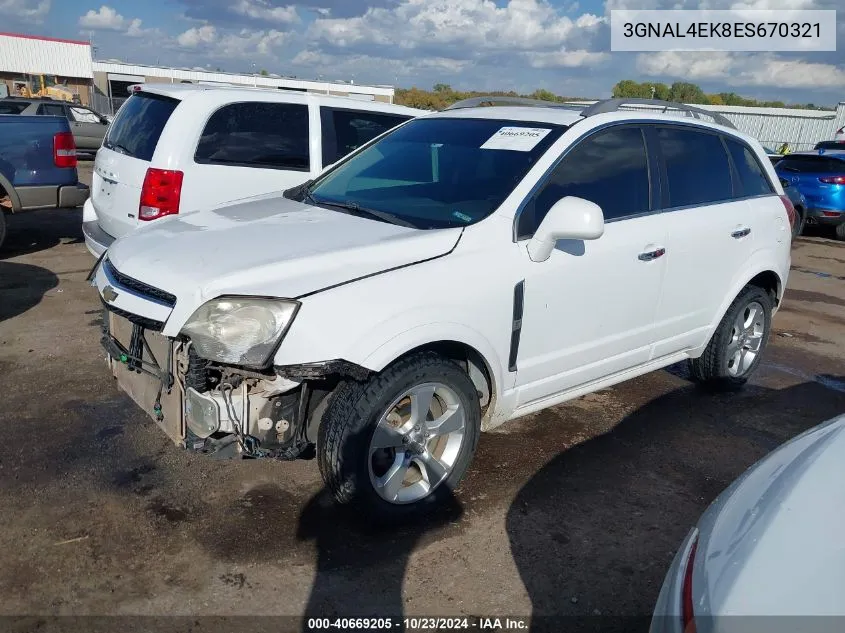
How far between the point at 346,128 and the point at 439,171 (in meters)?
3.11

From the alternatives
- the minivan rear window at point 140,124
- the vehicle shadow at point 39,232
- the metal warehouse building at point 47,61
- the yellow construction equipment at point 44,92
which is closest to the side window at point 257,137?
the minivan rear window at point 140,124

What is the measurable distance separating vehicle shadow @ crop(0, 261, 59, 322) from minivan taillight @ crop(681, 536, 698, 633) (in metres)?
5.65

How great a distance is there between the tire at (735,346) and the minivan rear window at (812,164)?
1036 cm

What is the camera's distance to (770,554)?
67.9 inches

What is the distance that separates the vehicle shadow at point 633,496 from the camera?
9.56 ft

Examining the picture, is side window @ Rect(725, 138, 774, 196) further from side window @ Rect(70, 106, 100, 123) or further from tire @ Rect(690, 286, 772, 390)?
side window @ Rect(70, 106, 100, 123)

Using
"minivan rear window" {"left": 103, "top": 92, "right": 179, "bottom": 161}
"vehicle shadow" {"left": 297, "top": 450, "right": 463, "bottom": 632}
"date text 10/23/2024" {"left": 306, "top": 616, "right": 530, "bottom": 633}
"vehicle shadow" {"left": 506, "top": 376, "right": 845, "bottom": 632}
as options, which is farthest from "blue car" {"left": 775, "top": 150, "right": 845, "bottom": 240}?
"date text 10/23/2024" {"left": 306, "top": 616, "right": 530, "bottom": 633}

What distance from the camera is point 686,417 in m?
4.78

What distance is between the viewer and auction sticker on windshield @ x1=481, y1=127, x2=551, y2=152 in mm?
3711

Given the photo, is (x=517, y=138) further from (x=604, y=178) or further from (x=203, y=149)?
(x=203, y=149)

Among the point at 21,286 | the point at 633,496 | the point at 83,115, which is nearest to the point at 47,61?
the point at 83,115

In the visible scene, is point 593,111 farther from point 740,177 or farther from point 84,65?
A: point 84,65

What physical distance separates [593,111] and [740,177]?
147 cm

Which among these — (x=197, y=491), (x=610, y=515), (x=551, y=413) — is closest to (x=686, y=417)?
(x=551, y=413)
